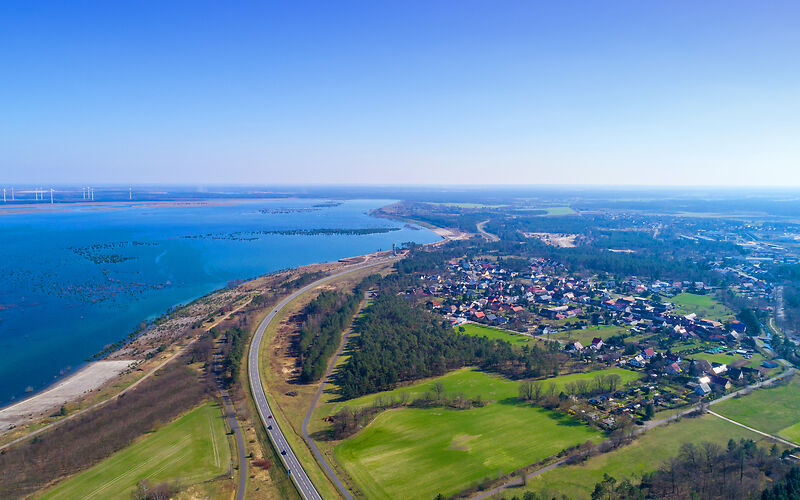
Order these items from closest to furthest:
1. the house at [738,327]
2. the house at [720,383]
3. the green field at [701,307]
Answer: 1. the house at [720,383]
2. the house at [738,327]
3. the green field at [701,307]

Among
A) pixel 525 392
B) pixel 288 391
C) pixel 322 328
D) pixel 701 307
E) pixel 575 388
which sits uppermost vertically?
Answer: pixel 701 307

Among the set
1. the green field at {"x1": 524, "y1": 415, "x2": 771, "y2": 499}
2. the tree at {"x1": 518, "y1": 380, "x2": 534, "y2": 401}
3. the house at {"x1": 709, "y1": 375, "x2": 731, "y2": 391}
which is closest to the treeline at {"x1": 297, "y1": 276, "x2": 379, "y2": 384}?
the tree at {"x1": 518, "y1": 380, "x2": 534, "y2": 401}

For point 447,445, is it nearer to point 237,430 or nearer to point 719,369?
point 237,430

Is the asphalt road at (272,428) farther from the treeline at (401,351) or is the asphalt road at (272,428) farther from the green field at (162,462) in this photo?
the treeline at (401,351)

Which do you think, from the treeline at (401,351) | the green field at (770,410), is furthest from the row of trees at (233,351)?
the green field at (770,410)

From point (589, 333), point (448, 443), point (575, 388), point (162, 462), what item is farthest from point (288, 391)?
point (589, 333)

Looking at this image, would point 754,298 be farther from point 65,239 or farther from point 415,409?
point 65,239
